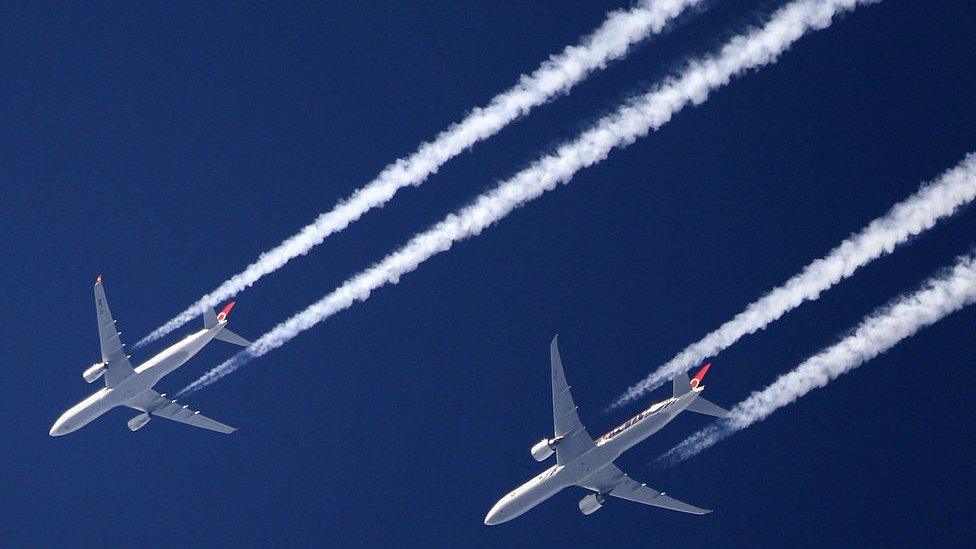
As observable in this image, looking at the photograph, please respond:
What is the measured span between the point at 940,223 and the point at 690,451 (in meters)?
12.0

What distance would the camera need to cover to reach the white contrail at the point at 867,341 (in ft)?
130

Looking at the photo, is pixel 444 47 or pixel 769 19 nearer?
pixel 769 19

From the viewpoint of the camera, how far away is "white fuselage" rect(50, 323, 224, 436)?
5022 centimetres

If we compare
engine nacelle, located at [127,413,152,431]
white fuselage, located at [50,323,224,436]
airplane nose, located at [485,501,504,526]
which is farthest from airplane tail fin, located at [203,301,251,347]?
airplane nose, located at [485,501,504,526]

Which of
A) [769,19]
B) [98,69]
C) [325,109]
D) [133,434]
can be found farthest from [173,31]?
[769,19]

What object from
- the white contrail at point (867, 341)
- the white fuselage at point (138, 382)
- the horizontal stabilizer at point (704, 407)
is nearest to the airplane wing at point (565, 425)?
the white contrail at point (867, 341)

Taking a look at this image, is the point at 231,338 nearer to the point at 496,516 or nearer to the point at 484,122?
the point at 496,516

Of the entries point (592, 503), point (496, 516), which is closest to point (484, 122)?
point (496, 516)

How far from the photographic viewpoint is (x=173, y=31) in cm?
6169

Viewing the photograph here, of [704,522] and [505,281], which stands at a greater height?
[505,281]

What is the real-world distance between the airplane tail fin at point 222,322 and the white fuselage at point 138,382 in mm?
165

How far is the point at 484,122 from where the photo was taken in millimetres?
45688

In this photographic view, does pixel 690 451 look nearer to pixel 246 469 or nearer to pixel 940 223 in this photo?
pixel 940 223

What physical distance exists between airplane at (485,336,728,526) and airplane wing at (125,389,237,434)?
46.0 ft
